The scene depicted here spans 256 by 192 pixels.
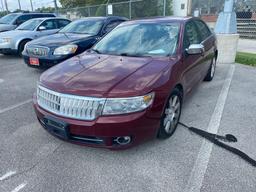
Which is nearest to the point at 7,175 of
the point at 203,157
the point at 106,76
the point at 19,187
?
the point at 19,187

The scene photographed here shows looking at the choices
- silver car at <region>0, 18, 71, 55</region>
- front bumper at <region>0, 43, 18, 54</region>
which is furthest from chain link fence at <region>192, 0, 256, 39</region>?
front bumper at <region>0, 43, 18, 54</region>

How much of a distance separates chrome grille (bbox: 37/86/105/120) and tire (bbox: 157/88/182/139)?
88 centimetres

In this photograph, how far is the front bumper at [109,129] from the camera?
7.93 feet

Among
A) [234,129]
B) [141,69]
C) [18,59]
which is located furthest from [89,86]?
[18,59]

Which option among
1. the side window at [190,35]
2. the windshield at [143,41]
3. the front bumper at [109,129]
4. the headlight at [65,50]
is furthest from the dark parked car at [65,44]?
the front bumper at [109,129]

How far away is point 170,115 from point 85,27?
507 cm

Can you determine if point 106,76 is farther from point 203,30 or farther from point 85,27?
point 85,27

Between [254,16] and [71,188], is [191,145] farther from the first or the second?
[254,16]

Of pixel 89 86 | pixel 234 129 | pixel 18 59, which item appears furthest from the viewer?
pixel 18 59

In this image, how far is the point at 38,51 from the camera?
6059 millimetres

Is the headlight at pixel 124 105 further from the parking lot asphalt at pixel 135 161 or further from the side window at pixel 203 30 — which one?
the side window at pixel 203 30

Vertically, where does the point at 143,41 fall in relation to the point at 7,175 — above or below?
above

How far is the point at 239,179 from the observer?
243cm

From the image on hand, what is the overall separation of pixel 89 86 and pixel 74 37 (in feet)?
14.2
